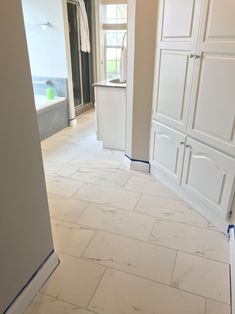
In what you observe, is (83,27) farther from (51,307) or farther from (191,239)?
(51,307)

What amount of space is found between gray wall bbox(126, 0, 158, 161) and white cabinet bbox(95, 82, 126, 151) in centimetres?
41

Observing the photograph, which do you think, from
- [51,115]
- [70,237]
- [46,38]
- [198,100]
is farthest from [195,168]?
[46,38]

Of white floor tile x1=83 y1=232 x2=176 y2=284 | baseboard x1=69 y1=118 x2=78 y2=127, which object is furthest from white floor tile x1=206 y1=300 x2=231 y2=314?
baseboard x1=69 y1=118 x2=78 y2=127

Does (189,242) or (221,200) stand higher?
(221,200)

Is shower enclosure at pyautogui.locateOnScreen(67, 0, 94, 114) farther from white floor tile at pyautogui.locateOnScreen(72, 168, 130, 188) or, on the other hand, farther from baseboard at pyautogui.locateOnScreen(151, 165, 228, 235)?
baseboard at pyautogui.locateOnScreen(151, 165, 228, 235)

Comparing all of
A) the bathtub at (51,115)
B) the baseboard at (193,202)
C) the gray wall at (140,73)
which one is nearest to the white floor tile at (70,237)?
the baseboard at (193,202)

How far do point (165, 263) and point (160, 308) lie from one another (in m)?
0.33

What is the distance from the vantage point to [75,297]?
1521 millimetres

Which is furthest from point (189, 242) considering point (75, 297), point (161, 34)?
point (161, 34)

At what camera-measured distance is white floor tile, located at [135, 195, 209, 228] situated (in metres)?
2.15

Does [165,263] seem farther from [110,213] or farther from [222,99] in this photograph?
[222,99]

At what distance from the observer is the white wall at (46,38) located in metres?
3.76

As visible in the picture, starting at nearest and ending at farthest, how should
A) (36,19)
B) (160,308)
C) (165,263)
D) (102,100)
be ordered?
(160,308) < (165,263) < (102,100) < (36,19)

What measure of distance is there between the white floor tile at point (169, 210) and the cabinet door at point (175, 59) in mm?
694
